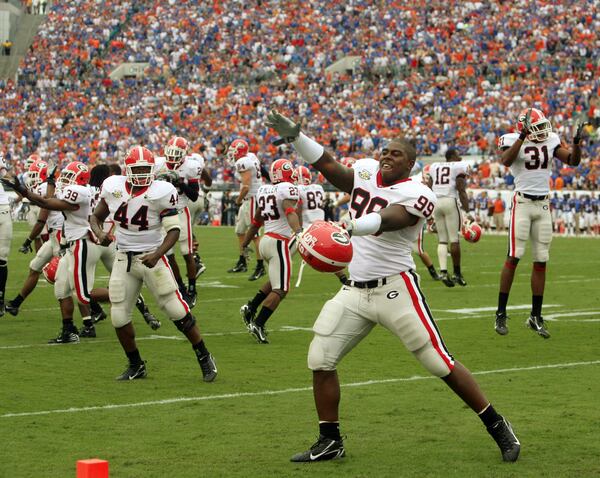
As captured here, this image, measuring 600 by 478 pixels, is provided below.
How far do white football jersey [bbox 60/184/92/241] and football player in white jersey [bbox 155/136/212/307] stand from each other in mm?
2446

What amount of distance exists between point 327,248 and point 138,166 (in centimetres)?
339

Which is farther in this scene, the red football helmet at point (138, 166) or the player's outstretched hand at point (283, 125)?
the red football helmet at point (138, 166)

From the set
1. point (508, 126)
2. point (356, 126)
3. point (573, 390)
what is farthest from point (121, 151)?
point (573, 390)

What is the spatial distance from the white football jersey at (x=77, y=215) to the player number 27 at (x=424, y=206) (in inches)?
204

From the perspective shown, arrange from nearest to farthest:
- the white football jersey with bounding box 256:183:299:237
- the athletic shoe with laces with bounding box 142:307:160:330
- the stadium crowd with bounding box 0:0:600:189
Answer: the athletic shoe with laces with bounding box 142:307:160:330, the white football jersey with bounding box 256:183:299:237, the stadium crowd with bounding box 0:0:600:189

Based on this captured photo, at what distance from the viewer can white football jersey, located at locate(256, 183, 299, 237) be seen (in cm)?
1144

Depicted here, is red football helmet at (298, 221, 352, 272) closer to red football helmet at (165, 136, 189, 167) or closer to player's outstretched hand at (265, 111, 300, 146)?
player's outstretched hand at (265, 111, 300, 146)

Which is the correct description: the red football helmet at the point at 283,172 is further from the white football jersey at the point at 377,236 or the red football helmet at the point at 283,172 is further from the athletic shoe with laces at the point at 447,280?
the white football jersey at the point at 377,236

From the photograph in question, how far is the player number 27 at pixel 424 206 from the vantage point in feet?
19.8

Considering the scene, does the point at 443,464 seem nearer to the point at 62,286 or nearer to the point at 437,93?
the point at 62,286

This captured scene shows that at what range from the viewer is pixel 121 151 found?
127 feet

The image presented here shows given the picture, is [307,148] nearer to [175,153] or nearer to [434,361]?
[434,361]

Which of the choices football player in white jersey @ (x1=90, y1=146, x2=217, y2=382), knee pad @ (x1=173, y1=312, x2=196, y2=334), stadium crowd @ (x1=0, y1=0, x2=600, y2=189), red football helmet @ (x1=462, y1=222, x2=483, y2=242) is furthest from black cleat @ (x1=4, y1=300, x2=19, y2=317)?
stadium crowd @ (x1=0, y1=0, x2=600, y2=189)

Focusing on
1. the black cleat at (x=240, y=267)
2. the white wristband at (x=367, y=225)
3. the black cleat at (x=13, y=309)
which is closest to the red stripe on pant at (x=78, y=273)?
the black cleat at (x=13, y=309)
